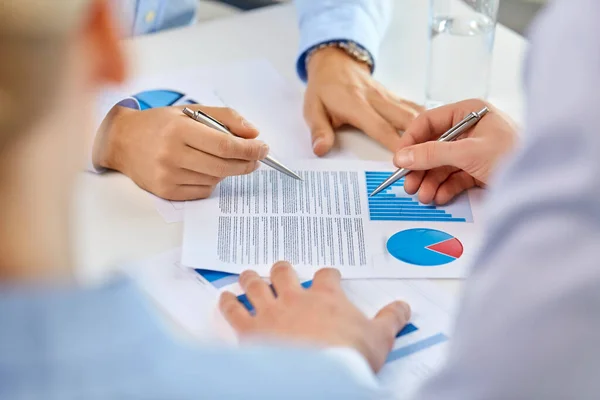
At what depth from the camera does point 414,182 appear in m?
0.96

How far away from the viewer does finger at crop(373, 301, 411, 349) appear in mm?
740

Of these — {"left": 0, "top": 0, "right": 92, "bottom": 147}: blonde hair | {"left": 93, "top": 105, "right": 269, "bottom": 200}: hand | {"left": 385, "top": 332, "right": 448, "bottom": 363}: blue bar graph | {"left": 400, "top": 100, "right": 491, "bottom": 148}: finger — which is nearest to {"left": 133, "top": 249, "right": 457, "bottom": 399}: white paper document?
{"left": 385, "top": 332, "right": 448, "bottom": 363}: blue bar graph

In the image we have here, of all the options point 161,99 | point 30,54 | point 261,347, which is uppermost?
point 30,54

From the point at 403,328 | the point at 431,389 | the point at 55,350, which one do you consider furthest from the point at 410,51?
the point at 55,350

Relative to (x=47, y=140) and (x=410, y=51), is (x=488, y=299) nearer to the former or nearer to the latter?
(x=47, y=140)

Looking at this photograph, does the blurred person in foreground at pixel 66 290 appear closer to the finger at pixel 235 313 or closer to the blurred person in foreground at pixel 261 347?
the blurred person in foreground at pixel 261 347

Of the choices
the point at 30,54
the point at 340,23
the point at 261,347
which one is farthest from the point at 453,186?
the point at 30,54

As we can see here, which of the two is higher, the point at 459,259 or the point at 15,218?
the point at 15,218

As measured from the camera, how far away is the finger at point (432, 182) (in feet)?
3.09

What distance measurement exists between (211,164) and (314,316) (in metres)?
0.27

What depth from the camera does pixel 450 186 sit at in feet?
3.14

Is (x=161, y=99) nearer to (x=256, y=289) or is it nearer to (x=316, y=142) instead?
(x=316, y=142)

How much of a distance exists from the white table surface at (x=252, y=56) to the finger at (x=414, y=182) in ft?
0.26

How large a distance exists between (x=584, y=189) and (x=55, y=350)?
27 cm
